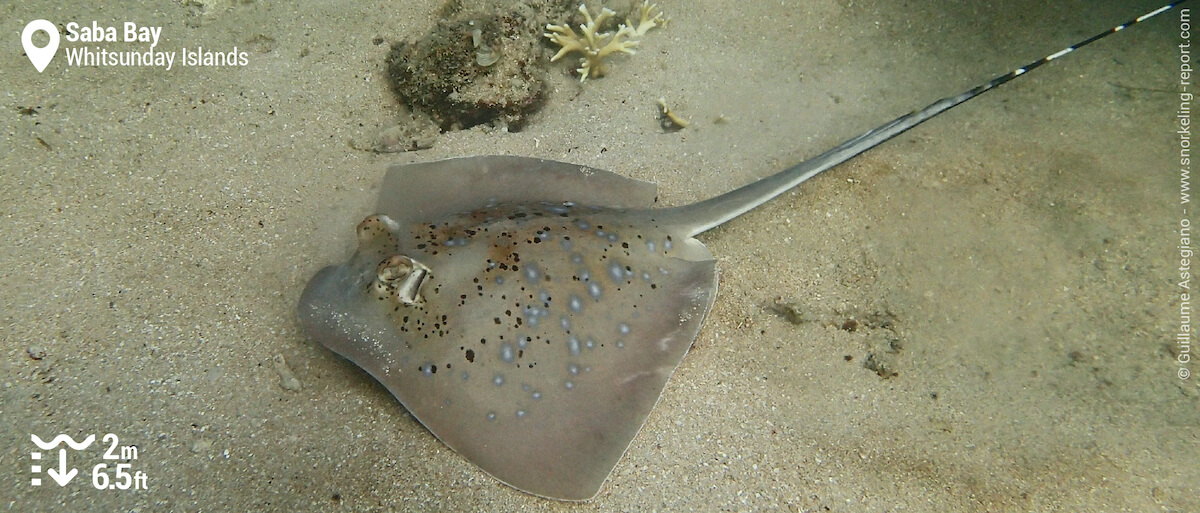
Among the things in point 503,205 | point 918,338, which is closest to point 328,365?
point 503,205

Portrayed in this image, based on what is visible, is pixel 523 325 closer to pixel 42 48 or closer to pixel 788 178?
pixel 788 178

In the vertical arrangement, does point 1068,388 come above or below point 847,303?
below

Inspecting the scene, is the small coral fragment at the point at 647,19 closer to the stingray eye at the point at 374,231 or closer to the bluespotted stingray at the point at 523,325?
the bluespotted stingray at the point at 523,325

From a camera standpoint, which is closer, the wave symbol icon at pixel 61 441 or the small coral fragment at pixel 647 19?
the wave symbol icon at pixel 61 441

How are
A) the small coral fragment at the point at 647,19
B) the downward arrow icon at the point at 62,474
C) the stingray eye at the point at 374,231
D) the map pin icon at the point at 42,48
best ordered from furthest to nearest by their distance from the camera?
the small coral fragment at the point at 647,19
the map pin icon at the point at 42,48
the stingray eye at the point at 374,231
the downward arrow icon at the point at 62,474

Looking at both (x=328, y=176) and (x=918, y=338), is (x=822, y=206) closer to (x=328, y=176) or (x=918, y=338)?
(x=918, y=338)

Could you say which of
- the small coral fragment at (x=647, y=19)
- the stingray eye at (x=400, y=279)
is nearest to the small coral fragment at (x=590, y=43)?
the small coral fragment at (x=647, y=19)

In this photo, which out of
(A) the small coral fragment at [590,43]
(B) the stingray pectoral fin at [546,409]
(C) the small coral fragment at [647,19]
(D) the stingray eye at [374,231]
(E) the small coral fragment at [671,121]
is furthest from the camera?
(C) the small coral fragment at [647,19]
